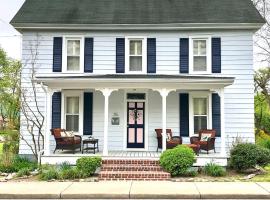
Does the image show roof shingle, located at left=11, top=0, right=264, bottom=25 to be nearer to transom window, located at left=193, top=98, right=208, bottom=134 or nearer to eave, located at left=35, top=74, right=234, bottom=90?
eave, located at left=35, top=74, right=234, bottom=90

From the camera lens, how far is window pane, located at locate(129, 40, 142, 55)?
53.6 feet

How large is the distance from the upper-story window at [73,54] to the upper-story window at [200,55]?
5.15 meters

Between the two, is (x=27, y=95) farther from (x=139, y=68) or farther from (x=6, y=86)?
(x=6, y=86)

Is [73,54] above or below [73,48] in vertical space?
below

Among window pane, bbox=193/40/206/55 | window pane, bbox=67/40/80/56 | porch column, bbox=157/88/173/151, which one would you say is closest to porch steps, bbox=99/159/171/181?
porch column, bbox=157/88/173/151

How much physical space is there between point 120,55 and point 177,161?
19.9ft

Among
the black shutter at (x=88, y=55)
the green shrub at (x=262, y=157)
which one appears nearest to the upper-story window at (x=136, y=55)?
the black shutter at (x=88, y=55)

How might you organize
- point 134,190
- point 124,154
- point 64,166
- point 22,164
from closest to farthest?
point 134,190 → point 64,166 → point 22,164 → point 124,154

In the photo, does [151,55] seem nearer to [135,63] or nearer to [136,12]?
[135,63]

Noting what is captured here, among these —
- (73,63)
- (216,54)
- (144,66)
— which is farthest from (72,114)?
(216,54)

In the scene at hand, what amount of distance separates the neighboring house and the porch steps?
2.05 m

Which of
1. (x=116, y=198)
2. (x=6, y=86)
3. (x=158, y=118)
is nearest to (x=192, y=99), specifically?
(x=158, y=118)

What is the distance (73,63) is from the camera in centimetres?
1631

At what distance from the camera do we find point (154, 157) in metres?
13.6
